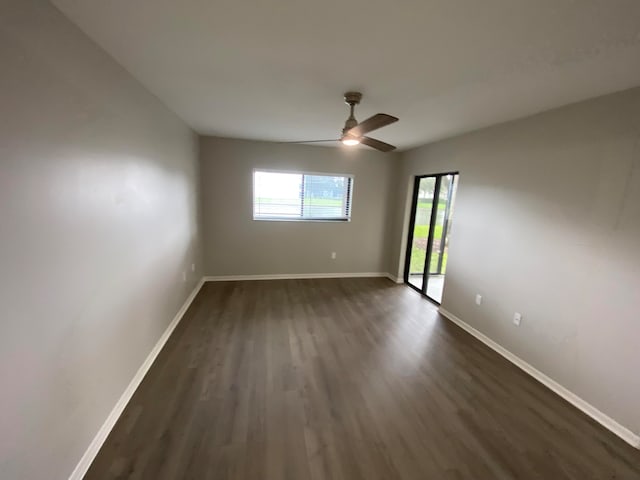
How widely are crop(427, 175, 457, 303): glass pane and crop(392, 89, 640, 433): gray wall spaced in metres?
0.62

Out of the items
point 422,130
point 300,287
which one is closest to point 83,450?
point 300,287

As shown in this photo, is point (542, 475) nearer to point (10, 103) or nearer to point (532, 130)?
point (532, 130)

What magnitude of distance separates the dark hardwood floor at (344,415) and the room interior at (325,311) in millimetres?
18

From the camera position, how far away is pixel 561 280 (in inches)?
89.0

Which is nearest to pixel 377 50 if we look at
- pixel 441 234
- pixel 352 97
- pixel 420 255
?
pixel 352 97

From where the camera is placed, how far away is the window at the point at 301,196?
4.52 metres

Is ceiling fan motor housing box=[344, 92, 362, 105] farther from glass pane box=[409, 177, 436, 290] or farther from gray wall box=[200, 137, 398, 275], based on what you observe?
glass pane box=[409, 177, 436, 290]

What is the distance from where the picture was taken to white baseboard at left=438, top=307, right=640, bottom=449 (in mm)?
1852

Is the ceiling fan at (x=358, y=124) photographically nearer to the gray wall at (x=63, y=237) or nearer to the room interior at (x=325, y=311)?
the room interior at (x=325, y=311)

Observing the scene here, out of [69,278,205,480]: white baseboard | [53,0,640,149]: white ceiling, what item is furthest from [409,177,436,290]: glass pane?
[69,278,205,480]: white baseboard

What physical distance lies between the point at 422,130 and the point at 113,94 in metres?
2.97

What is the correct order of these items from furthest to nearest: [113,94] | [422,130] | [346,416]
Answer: [422,130] → [346,416] → [113,94]

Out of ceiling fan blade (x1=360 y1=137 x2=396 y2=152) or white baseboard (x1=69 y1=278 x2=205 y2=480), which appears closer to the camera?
white baseboard (x1=69 y1=278 x2=205 y2=480)

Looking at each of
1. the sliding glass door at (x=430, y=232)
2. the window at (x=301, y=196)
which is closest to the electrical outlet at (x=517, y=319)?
the sliding glass door at (x=430, y=232)
